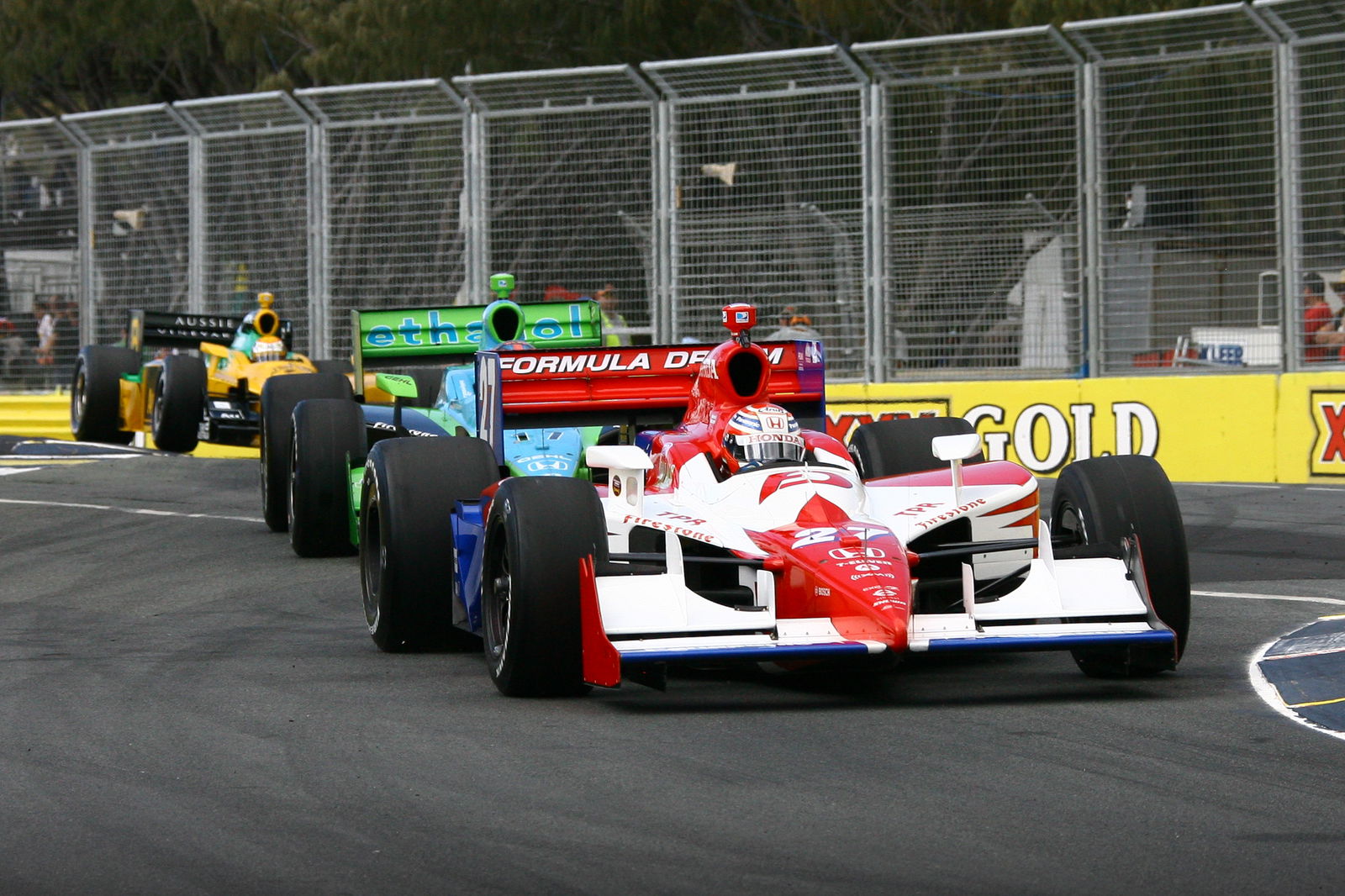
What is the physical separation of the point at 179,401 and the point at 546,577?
12835mm

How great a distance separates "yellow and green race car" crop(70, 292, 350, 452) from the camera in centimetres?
1931

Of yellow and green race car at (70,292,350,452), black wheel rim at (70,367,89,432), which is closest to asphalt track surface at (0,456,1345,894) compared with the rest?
yellow and green race car at (70,292,350,452)

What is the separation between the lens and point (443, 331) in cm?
1405

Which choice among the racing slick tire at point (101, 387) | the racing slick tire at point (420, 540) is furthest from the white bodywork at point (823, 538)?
the racing slick tire at point (101, 387)

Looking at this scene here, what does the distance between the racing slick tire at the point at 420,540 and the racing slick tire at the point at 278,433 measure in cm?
445

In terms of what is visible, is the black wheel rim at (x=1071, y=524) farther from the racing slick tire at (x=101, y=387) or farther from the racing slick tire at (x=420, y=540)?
the racing slick tire at (x=101, y=387)

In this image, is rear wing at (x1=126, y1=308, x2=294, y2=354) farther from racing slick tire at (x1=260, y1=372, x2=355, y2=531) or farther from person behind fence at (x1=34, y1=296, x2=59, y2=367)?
racing slick tire at (x1=260, y1=372, x2=355, y2=531)

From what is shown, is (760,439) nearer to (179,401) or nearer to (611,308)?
(611,308)

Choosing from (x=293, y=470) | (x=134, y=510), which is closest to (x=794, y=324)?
(x=134, y=510)

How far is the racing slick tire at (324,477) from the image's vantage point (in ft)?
40.5

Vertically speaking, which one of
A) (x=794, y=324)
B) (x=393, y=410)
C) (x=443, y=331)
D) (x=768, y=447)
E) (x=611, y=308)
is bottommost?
(x=768, y=447)

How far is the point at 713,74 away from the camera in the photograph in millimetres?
18047

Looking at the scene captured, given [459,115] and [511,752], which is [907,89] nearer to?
[459,115]

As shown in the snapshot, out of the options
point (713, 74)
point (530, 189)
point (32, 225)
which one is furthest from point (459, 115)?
point (32, 225)
